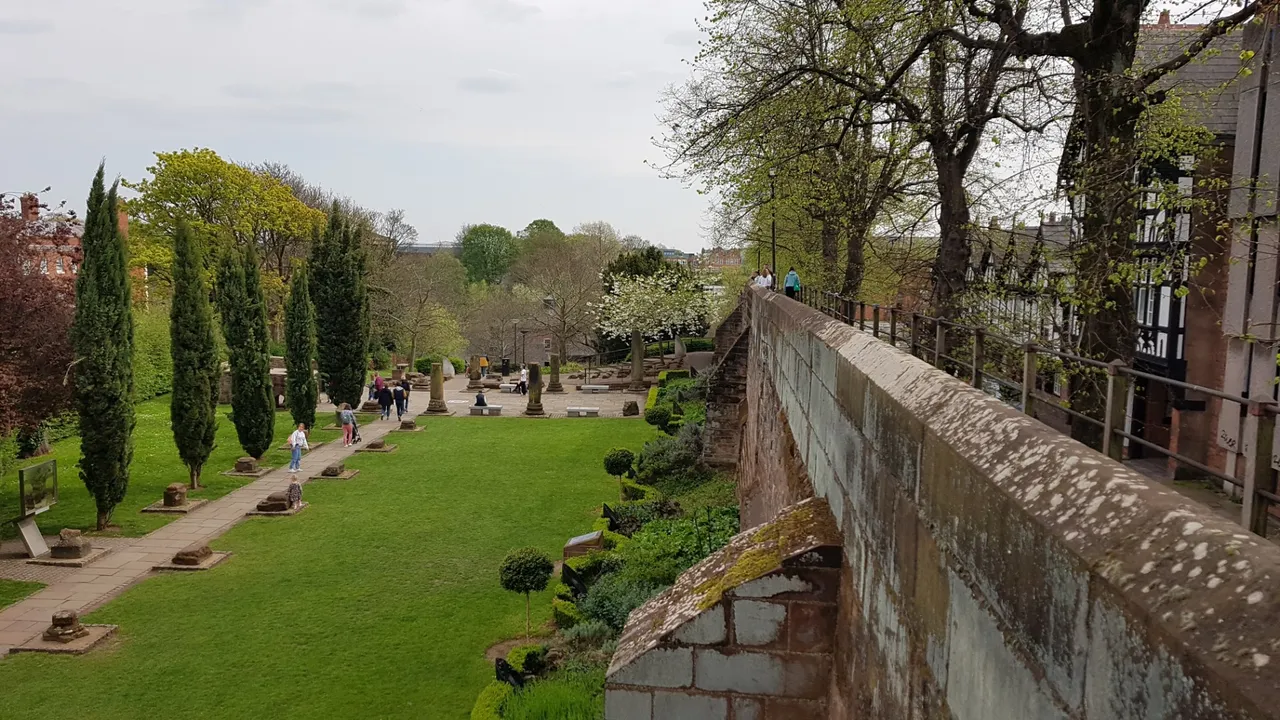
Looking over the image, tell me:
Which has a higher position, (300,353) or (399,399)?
(300,353)

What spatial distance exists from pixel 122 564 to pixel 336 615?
4677 mm

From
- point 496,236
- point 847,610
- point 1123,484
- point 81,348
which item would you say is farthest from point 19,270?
point 496,236

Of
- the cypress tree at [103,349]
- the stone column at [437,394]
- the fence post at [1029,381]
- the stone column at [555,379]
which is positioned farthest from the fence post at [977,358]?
the stone column at [555,379]

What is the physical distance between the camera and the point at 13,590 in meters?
12.1

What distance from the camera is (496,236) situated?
263ft

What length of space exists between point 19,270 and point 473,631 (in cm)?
1116

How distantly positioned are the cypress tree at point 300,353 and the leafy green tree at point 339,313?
2381 millimetres

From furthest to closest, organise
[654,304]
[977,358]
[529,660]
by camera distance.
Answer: [654,304] → [529,660] → [977,358]

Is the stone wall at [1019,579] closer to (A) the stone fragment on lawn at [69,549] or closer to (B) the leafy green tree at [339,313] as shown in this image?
(A) the stone fragment on lawn at [69,549]

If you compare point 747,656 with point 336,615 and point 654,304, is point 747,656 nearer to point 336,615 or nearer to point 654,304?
point 336,615

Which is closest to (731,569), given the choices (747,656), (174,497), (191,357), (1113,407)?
(747,656)

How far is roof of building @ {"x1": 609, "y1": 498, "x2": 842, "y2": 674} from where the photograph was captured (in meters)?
4.34

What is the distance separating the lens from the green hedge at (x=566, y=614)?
34.5 feet

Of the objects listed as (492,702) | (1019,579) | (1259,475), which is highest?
(1259,475)
